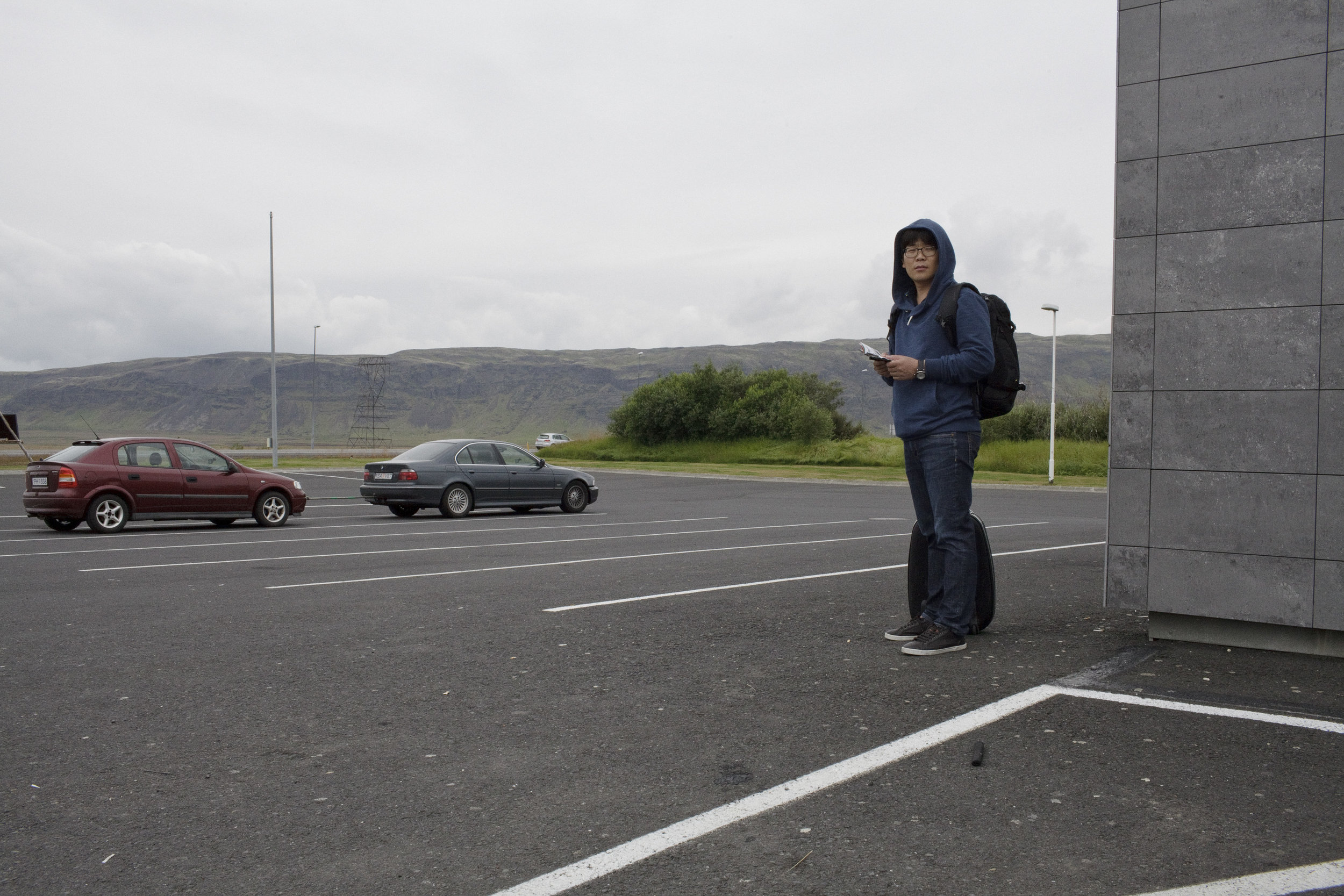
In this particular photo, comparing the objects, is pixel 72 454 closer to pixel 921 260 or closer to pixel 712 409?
pixel 921 260

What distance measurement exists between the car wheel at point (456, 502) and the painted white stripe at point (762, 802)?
14.6 metres

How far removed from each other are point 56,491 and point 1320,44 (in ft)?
48.9

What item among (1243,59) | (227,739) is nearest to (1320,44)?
(1243,59)

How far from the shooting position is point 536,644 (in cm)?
582

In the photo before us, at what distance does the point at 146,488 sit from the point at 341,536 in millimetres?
3362

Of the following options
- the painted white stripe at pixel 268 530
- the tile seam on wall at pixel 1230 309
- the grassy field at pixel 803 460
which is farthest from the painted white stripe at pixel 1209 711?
the grassy field at pixel 803 460

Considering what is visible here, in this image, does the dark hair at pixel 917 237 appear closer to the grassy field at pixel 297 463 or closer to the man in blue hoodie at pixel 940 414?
the man in blue hoodie at pixel 940 414

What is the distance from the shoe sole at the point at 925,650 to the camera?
5324mm

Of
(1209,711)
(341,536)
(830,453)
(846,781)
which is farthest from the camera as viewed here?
(830,453)

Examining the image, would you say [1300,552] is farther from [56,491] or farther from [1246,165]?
[56,491]

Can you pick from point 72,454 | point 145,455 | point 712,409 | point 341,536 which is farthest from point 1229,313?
point 712,409

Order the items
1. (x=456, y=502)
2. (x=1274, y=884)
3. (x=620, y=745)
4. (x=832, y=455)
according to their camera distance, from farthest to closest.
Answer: (x=832, y=455) → (x=456, y=502) → (x=620, y=745) → (x=1274, y=884)

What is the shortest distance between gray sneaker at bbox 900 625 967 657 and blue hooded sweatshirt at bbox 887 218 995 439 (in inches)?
41.1

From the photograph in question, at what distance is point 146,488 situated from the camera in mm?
14805
